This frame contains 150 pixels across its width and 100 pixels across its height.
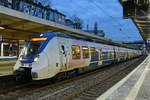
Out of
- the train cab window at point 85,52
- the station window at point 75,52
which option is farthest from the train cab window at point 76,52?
the train cab window at point 85,52

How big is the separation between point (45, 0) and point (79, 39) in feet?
78.1

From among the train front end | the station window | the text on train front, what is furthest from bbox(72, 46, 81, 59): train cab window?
the text on train front

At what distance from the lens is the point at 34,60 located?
7430mm

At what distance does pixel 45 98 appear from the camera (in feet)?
20.2

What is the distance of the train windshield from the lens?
7.91 metres

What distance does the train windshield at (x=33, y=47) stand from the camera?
7913 millimetres

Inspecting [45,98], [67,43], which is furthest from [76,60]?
[45,98]

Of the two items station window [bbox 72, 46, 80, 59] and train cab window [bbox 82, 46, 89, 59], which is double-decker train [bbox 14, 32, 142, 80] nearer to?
station window [bbox 72, 46, 80, 59]

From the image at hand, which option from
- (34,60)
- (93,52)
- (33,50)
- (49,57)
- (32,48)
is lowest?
(34,60)

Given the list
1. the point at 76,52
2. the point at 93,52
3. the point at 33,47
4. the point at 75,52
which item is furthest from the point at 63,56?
the point at 93,52

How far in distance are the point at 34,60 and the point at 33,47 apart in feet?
3.16

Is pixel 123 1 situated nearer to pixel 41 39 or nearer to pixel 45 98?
pixel 41 39

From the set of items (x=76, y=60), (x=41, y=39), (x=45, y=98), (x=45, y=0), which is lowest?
(x=45, y=98)

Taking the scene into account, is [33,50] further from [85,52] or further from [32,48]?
[85,52]
